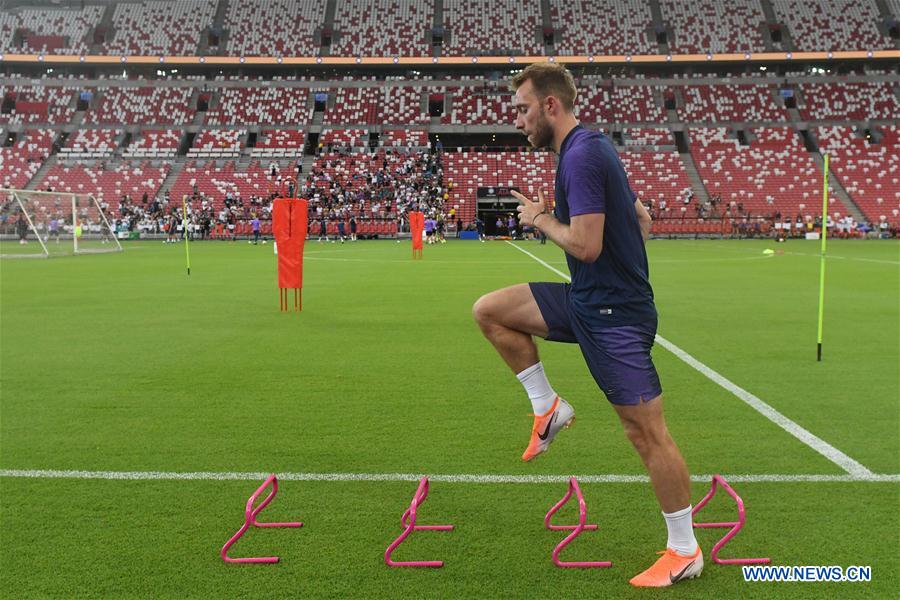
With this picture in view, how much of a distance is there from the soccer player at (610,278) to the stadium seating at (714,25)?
68991 millimetres

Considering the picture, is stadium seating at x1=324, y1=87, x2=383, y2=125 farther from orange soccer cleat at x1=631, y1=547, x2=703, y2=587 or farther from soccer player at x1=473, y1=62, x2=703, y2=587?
orange soccer cleat at x1=631, y1=547, x2=703, y2=587

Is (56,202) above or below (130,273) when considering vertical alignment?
above

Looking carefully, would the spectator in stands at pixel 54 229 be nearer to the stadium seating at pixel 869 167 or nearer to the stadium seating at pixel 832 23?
the stadium seating at pixel 869 167

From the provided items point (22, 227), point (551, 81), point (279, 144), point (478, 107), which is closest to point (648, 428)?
point (551, 81)

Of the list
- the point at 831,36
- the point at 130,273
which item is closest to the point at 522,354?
the point at 130,273

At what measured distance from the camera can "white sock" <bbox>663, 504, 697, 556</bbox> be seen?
3.24 metres

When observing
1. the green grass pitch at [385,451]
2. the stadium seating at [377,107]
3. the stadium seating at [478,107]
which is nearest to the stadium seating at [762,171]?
the stadium seating at [478,107]

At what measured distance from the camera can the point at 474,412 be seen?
20.0 feet

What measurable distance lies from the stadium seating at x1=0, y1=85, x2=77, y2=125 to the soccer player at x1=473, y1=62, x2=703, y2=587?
71.4 meters

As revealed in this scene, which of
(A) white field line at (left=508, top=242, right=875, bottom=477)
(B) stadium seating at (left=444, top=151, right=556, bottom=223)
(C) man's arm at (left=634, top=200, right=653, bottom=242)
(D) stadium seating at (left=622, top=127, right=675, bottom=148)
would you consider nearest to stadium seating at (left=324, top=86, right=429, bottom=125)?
(B) stadium seating at (left=444, top=151, right=556, bottom=223)

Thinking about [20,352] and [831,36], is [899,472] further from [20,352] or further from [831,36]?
[831,36]

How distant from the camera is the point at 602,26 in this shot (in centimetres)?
6856

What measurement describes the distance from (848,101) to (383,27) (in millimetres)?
42520

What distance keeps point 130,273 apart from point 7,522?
1899 cm
